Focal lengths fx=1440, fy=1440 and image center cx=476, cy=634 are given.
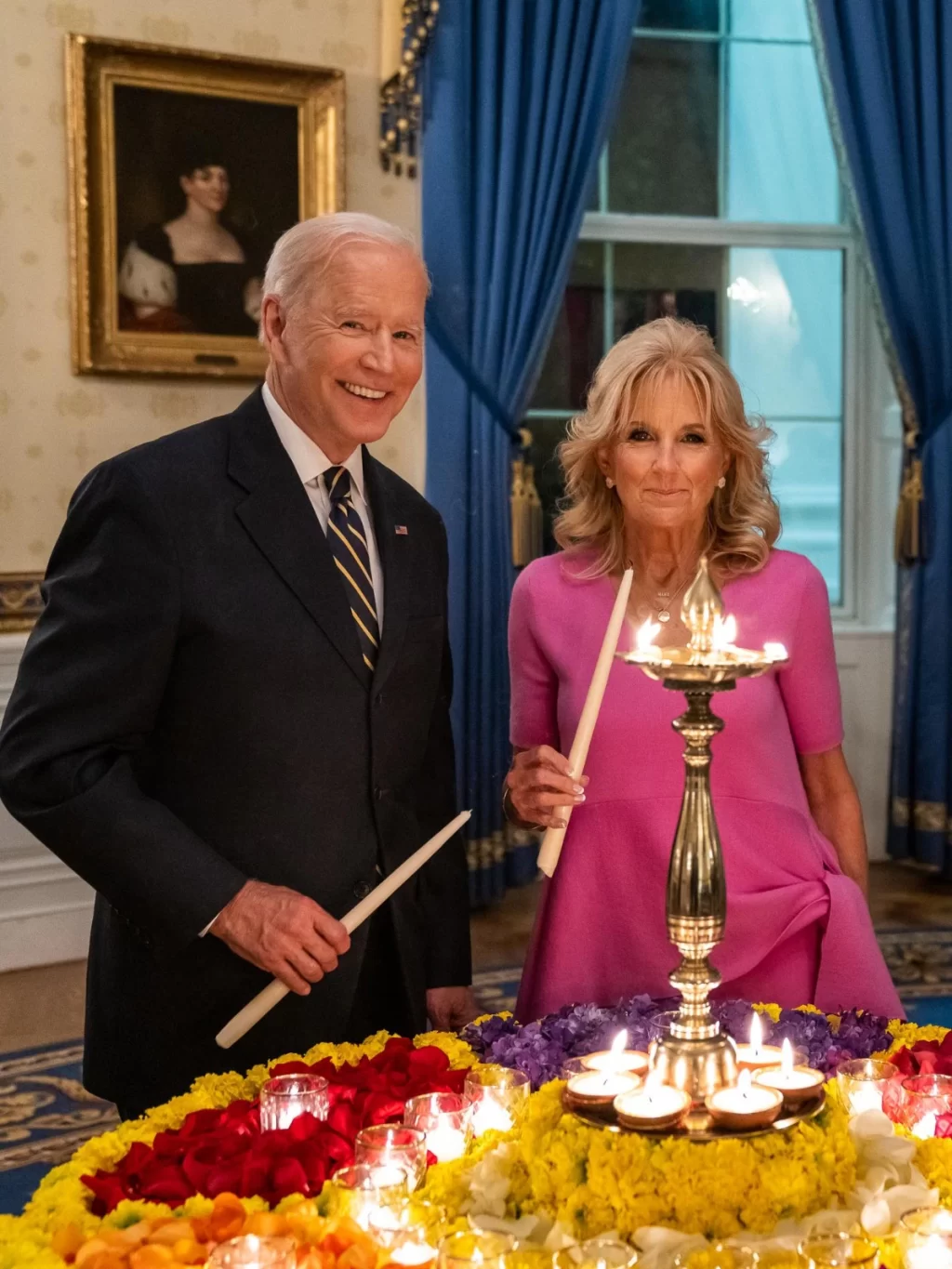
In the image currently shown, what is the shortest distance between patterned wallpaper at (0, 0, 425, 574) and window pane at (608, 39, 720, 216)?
3.81ft

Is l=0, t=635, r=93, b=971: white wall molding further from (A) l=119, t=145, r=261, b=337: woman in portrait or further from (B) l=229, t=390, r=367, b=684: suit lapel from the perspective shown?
(B) l=229, t=390, r=367, b=684: suit lapel

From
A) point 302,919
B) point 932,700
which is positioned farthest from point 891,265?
point 302,919

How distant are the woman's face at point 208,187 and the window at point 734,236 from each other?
1.34 meters

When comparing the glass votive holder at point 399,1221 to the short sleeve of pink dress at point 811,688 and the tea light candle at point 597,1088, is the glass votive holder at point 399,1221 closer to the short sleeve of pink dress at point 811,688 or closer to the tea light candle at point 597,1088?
the tea light candle at point 597,1088

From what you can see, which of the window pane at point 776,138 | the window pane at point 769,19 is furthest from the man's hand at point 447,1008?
the window pane at point 769,19

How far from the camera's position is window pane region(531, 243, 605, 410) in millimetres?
5270

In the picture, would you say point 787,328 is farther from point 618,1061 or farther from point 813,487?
point 618,1061

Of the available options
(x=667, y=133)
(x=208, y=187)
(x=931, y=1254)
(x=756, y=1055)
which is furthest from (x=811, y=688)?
(x=667, y=133)

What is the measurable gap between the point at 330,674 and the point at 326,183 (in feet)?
10.5

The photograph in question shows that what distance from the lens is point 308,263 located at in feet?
5.96

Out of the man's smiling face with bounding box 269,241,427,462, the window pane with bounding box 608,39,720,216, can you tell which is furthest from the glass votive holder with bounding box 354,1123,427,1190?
the window pane with bounding box 608,39,720,216

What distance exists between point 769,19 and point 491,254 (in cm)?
151

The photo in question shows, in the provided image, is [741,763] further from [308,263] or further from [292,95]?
[292,95]

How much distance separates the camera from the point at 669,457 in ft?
6.78
